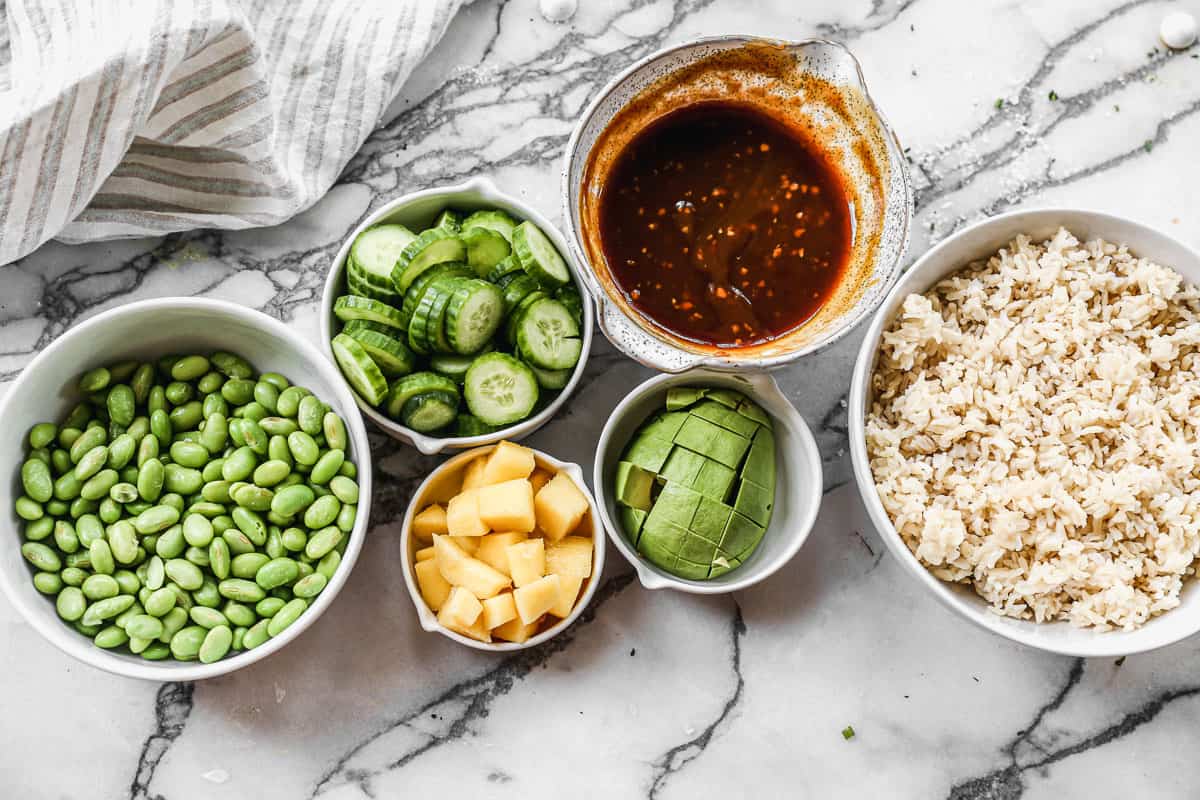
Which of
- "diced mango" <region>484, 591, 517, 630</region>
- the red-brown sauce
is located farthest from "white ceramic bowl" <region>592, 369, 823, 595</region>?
"diced mango" <region>484, 591, 517, 630</region>

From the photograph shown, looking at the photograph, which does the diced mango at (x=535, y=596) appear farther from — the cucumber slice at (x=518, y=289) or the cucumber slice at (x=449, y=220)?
the cucumber slice at (x=449, y=220)

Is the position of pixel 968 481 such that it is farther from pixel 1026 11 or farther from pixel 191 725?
pixel 191 725

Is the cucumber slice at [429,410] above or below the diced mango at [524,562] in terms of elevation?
above

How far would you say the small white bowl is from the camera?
1909 millimetres

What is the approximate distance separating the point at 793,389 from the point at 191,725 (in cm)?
141

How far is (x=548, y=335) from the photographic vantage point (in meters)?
1.88

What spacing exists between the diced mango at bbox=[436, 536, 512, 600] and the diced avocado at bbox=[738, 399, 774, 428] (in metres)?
0.55

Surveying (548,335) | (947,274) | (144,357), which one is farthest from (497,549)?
(947,274)

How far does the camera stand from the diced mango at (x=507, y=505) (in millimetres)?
1851

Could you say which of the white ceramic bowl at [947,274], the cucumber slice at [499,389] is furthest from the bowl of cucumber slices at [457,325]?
the white ceramic bowl at [947,274]

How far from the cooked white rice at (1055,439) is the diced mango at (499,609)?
2.35ft

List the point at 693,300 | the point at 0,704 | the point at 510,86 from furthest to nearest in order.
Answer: the point at 510,86
the point at 0,704
the point at 693,300

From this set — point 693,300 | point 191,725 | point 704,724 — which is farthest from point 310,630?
point 693,300

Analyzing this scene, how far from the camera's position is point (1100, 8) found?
87.5 inches
